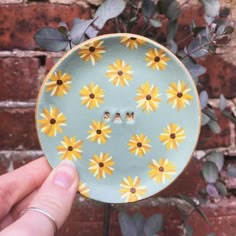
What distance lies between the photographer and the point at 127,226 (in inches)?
22.5

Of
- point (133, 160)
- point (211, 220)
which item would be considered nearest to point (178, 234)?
point (211, 220)

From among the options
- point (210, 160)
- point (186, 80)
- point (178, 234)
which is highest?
point (186, 80)

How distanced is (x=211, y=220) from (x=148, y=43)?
316 millimetres

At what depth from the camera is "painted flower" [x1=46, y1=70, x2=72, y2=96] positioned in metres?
0.49

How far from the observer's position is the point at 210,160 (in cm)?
60

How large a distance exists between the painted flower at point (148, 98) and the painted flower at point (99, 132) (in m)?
0.04

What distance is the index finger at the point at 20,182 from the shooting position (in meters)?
0.56

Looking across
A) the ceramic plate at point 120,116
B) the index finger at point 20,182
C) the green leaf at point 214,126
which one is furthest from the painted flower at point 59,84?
the green leaf at point 214,126

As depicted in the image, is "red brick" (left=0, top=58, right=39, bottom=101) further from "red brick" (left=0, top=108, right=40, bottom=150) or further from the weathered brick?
the weathered brick

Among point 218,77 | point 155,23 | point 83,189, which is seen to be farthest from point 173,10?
point 83,189

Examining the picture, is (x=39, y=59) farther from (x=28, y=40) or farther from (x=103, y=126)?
(x=103, y=126)

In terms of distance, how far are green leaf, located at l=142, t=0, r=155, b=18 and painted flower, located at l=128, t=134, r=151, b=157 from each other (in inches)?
5.9

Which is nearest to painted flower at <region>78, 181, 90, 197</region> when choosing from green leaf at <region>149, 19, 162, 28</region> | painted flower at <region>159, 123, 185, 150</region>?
painted flower at <region>159, 123, 185, 150</region>

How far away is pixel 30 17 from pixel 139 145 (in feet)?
0.78
